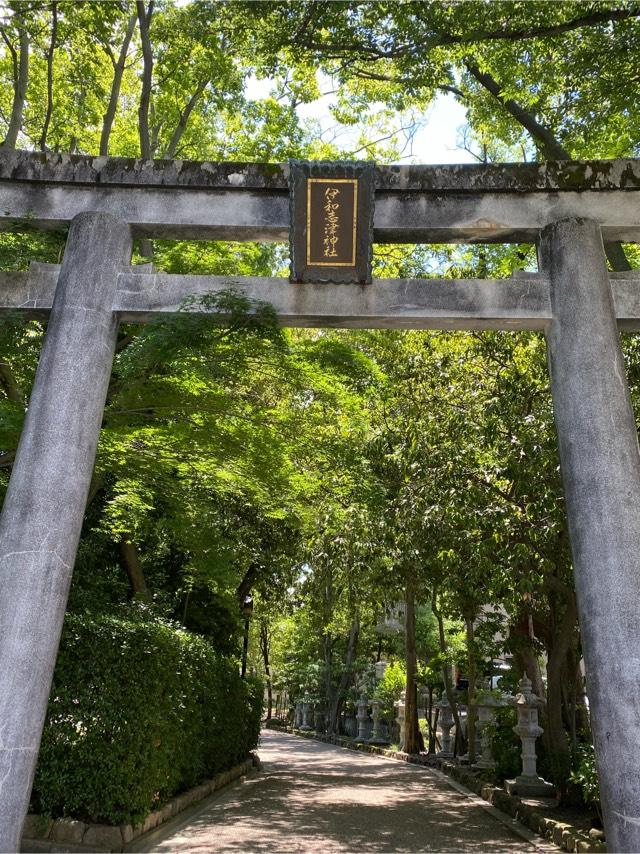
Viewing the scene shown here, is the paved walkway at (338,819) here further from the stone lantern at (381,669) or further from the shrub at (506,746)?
the stone lantern at (381,669)

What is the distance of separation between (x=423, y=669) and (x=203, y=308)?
13707mm

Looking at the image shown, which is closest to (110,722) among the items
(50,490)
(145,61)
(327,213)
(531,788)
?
(50,490)

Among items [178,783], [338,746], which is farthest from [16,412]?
[338,746]

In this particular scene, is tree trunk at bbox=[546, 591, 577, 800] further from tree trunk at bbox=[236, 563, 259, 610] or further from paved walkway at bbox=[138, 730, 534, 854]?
tree trunk at bbox=[236, 563, 259, 610]

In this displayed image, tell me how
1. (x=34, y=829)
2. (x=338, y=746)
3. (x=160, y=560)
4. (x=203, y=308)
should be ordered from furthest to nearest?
(x=338, y=746) < (x=160, y=560) < (x=34, y=829) < (x=203, y=308)

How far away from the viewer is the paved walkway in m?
7.90

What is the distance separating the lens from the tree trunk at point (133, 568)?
13.1 m

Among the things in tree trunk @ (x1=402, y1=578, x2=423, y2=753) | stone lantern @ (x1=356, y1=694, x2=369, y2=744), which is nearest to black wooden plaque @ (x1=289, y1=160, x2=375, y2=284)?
tree trunk @ (x1=402, y1=578, x2=423, y2=753)

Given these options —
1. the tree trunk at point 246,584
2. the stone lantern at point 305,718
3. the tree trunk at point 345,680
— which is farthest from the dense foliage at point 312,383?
the stone lantern at point 305,718

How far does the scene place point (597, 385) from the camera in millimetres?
5387

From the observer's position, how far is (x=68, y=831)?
22.7 feet

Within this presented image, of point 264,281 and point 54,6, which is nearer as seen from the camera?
point 264,281

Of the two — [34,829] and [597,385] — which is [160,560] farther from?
[597,385]

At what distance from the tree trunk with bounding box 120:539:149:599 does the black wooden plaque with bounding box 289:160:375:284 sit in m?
8.61
